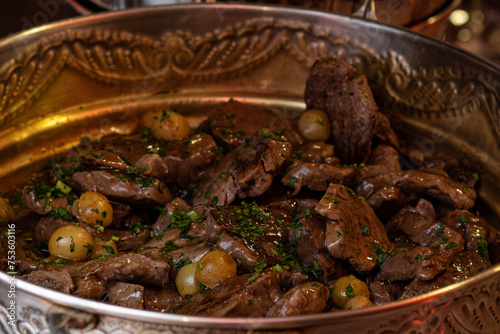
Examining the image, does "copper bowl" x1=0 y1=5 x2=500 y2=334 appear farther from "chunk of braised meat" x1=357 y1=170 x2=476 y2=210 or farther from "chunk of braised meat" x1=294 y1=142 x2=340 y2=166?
"chunk of braised meat" x1=294 y1=142 x2=340 y2=166

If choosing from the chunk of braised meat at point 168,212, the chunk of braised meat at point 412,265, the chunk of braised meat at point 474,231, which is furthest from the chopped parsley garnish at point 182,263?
the chunk of braised meat at point 474,231

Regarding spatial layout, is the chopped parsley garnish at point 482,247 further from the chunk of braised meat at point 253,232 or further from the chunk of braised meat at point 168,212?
the chunk of braised meat at point 168,212

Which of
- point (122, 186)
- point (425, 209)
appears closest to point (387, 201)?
point (425, 209)

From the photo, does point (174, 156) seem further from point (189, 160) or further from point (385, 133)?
point (385, 133)

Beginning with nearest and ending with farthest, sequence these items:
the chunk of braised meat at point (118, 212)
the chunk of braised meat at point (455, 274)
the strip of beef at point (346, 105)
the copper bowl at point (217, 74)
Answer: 1. the chunk of braised meat at point (455, 274)
2. the chunk of braised meat at point (118, 212)
3. the strip of beef at point (346, 105)
4. the copper bowl at point (217, 74)

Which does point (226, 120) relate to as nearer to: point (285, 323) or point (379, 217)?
point (379, 217)

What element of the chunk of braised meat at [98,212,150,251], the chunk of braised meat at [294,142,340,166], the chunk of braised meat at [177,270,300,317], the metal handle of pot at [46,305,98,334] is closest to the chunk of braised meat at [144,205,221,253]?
the chunk of braised meat at [98,212,150,251]
